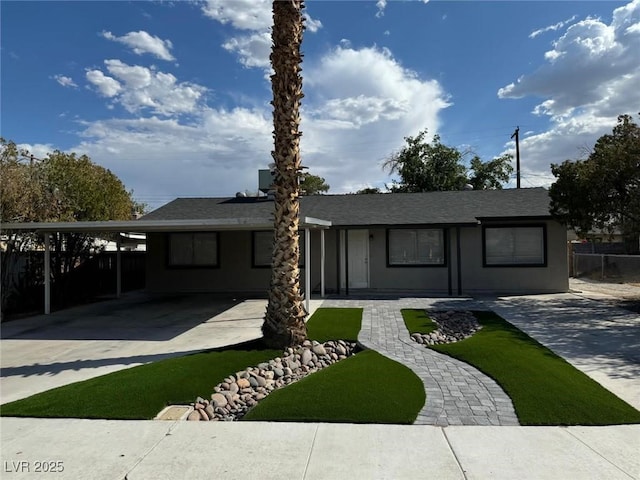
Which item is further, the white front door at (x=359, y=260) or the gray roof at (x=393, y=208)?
the white front door at (x=359, y=260)

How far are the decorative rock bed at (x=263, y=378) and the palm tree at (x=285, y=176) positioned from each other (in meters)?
0.40

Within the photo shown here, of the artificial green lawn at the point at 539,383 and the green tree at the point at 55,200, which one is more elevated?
the green tree at the point at 55,200

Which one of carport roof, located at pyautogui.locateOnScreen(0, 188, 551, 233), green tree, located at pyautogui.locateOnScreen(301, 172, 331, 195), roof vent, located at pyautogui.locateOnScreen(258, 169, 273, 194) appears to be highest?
green tree, located at pyautogui.locateOnScreen(301, 172, 331, 195)

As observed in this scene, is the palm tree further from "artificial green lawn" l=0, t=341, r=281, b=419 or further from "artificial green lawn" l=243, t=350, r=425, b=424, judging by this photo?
"artificial green lawn" l=243, t=350, r=425, b=424

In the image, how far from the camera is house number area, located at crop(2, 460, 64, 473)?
3598 mm

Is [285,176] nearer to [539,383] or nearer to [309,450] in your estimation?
[309,450]

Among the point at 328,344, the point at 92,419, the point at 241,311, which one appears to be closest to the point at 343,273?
the point at 241,311

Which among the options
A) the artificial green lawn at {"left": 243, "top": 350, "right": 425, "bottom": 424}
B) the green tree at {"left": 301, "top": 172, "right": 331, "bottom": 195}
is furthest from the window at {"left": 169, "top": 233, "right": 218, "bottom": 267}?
the green tree at {"left": 301, "top": 172, "right": 331, "bottom": 195}

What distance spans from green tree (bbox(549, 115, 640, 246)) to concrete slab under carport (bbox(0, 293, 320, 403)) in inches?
310

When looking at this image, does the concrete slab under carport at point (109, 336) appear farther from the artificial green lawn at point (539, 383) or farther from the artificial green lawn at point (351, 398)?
the artificial green lawn at point (539, 383)

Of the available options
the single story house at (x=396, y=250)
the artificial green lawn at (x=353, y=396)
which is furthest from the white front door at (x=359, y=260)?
the artificial green lawn at (x=353, y=396)

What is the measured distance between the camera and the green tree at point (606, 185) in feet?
36.4

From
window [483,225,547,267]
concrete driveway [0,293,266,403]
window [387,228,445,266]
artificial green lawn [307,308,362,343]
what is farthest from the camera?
window [387,228,445,266]

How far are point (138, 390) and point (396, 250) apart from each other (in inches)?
451
